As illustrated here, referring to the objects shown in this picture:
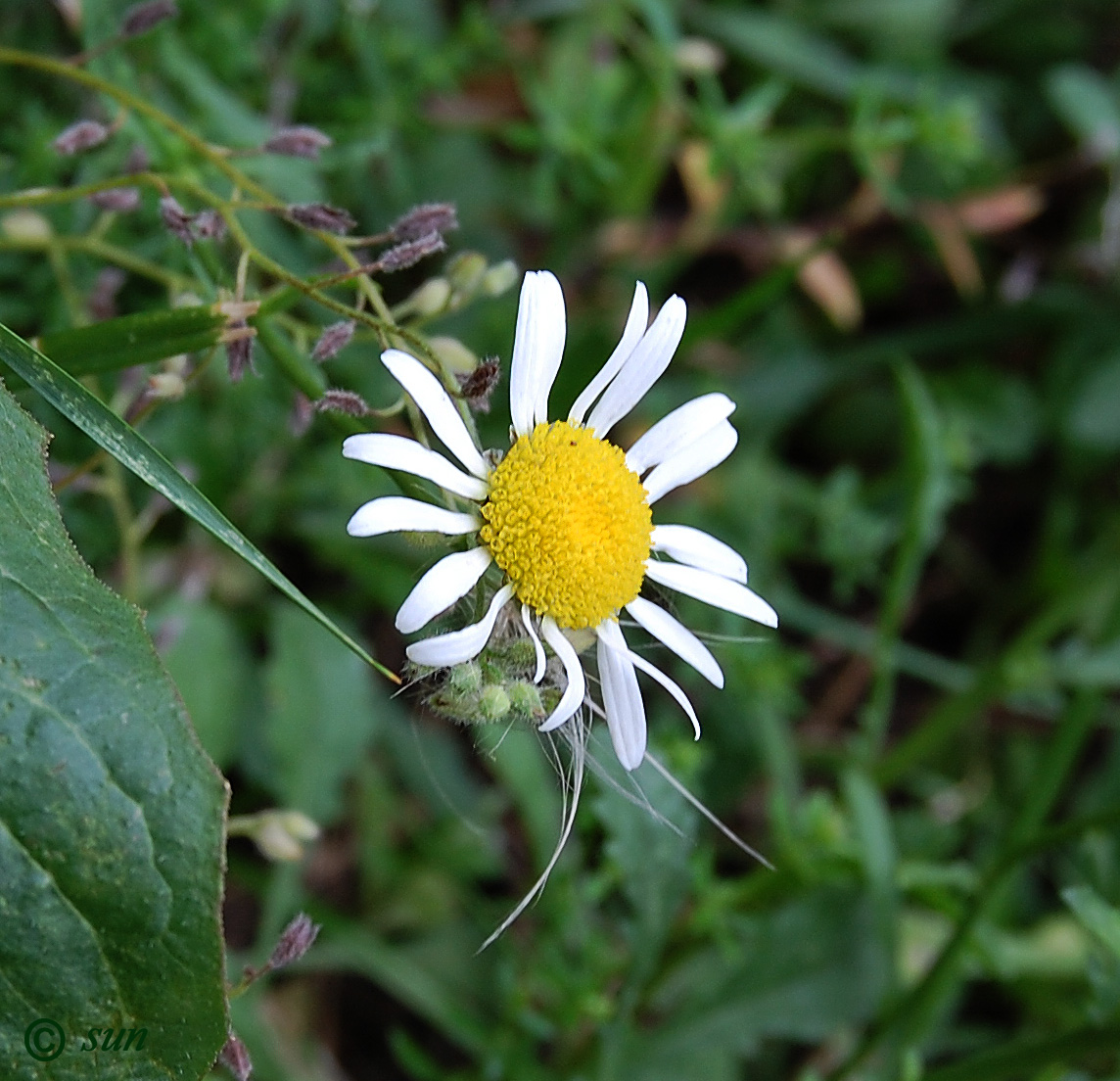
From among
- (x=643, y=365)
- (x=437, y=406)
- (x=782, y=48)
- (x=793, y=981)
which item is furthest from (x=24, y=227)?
(x=782, y=48)

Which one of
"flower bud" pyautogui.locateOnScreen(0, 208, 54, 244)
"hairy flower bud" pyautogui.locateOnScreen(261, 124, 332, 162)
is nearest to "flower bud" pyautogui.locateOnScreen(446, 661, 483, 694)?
"hairy flower bud" pyautogui.locateOnScreen(261, 124, 332, 162)

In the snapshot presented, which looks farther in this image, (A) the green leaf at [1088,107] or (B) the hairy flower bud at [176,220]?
(A) the green leaf at [1088,107]

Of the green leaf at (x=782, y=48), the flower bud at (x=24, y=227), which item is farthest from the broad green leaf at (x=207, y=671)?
the green leaf at (x=782, y=48)

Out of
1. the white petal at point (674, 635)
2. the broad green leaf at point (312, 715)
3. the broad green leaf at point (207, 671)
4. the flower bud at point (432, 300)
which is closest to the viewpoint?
the white petal at point (674, 635)

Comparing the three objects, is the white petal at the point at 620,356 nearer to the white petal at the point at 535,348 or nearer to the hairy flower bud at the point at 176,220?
the white petal at the point at 535,348

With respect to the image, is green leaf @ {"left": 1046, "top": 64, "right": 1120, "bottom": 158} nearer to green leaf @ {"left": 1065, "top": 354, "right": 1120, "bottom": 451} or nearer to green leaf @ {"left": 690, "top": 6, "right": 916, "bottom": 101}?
green leaf @ {"left": 690, "top": 6, "right": 916, "bottom": 101}

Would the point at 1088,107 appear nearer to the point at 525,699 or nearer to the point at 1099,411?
the point at 1099,411
